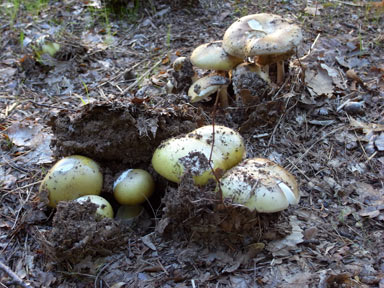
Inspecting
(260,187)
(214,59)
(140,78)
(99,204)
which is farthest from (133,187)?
(140,78)

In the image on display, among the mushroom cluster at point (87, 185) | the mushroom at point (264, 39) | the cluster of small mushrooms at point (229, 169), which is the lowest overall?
the mushroom cluster at point (87, 185)

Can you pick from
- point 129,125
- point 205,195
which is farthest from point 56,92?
point 205,195

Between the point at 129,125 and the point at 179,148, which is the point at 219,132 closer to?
the point at 179,148

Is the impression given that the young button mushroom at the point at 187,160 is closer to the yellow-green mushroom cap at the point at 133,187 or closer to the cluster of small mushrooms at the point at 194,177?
the cluster of small mushrooms at the point at 194,177

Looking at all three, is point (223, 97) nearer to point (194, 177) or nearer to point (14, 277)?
point (194, 177)

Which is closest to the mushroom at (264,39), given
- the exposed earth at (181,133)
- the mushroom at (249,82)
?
the mushroom at (249,82)

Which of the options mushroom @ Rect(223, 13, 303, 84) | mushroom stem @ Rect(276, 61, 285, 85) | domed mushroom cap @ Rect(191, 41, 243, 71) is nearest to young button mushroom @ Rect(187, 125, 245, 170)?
mushroom @ Rect(223, 13, 303, 84)
